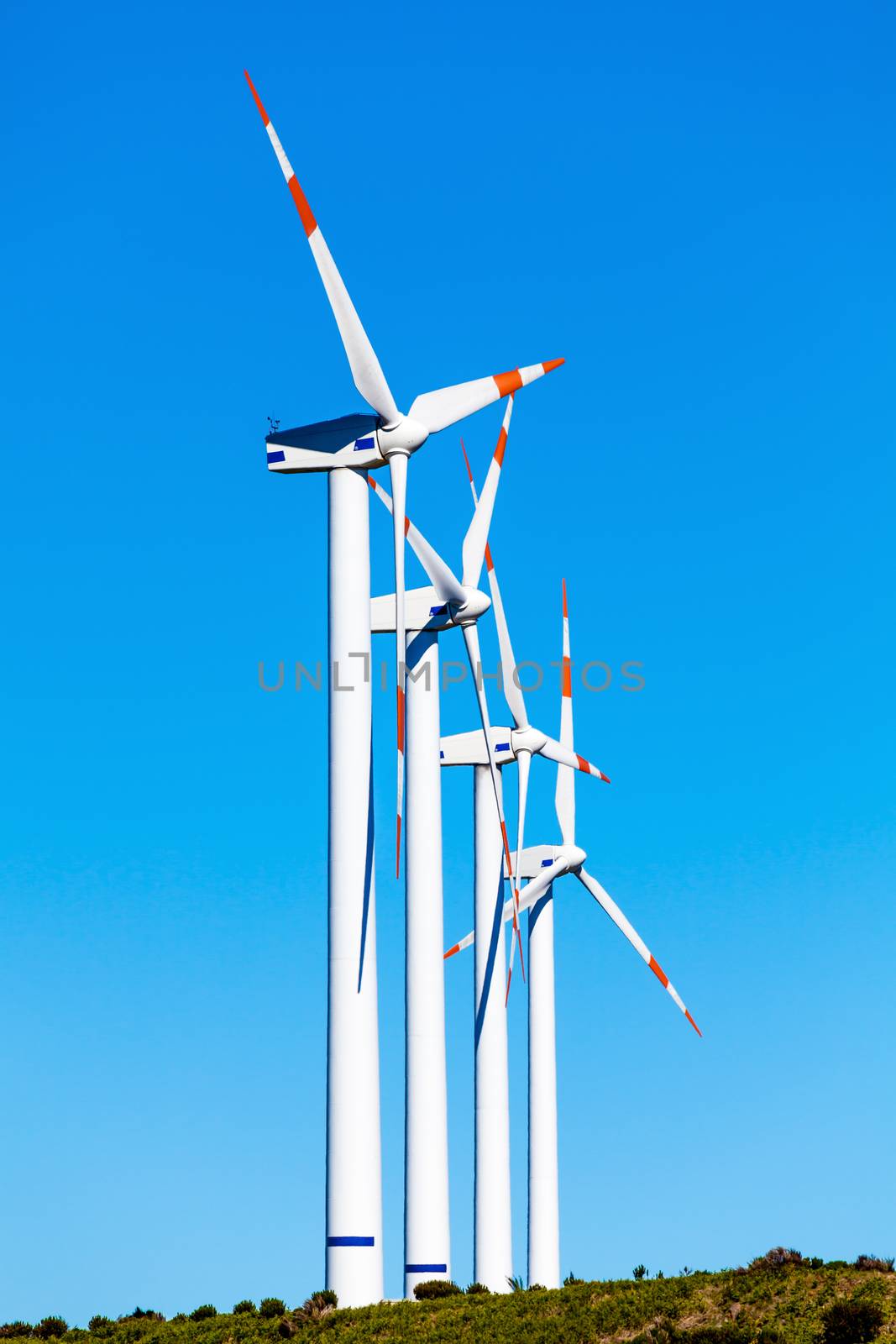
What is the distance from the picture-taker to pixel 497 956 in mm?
101375

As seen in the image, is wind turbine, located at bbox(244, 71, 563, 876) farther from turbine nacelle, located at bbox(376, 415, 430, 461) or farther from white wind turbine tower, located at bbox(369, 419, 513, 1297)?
white wind turbine tower, located at bbox(369, 419, 513, 1297)

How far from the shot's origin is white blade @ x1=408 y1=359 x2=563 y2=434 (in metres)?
78.2

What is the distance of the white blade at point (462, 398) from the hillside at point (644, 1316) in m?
30.7

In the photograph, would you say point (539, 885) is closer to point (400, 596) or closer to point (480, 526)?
point (480, 526)

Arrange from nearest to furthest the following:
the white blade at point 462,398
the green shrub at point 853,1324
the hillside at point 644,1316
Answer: the green shrub at point 853,1324, the hillside at point 644,1316, the white blade at point 462,398

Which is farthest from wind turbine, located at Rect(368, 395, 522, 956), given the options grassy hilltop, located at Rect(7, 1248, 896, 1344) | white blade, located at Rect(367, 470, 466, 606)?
grassy hilltop, located at Rect(7, 1248, 896, 1344)

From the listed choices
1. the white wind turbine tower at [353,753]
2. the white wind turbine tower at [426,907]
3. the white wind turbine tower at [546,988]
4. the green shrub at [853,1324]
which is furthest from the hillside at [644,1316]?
the white wind turbine tower at [546,988]

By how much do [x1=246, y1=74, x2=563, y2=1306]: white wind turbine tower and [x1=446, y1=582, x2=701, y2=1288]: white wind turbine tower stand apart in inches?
1361

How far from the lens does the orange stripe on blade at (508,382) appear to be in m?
85.5

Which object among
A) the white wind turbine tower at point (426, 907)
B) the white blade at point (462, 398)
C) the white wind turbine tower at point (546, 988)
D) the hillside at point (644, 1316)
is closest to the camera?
the hillside at point (644, 1316)

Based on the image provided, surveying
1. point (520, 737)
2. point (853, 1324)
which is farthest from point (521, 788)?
point (853, 1324)

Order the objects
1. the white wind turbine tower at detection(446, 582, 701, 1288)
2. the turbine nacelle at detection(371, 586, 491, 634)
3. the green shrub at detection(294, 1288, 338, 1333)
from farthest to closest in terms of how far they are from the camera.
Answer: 1. the white wind turbine tower at detection(446, 582, 701, 1288)
2. the turbine nacelle at detection(371, 586, 491, 634)
3. the green shrub at detection(294, 1288, 338, 1333)

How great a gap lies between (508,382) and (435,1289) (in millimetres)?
35477

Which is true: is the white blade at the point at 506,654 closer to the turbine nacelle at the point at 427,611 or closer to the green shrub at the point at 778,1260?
the turbine nacelle at the point at 427,611
